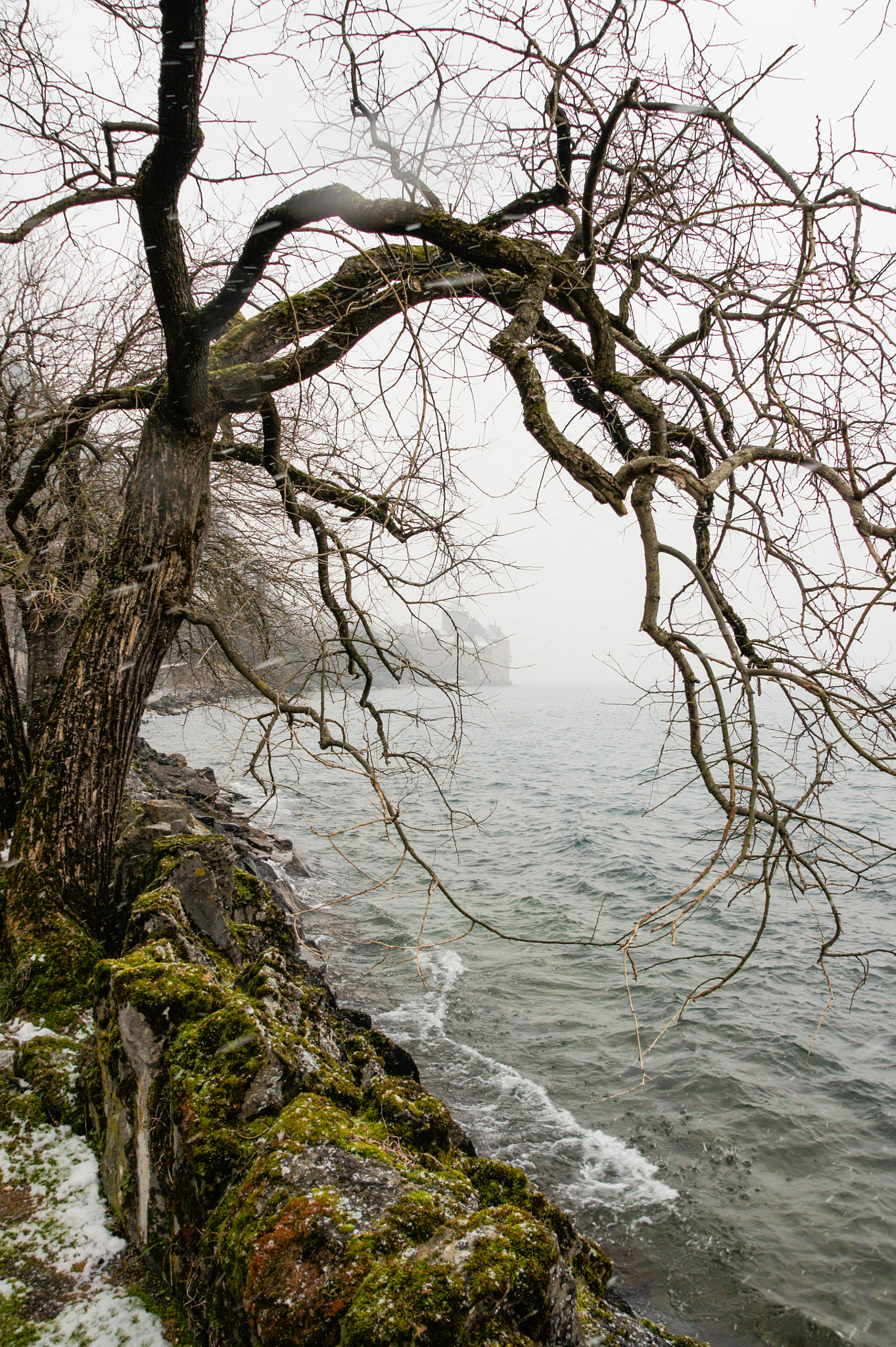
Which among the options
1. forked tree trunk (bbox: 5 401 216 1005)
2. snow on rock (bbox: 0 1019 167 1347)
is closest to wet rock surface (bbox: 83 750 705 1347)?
snow on rock (bbox: 0 1019 167 1347)

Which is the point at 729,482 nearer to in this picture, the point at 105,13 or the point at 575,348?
the point at 575,348

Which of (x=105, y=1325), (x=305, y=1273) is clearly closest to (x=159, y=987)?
(x=105, y=1325)

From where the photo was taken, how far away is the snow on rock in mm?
2574

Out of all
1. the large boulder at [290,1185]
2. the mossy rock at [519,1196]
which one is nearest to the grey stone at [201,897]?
the large boulder at [290,1185]

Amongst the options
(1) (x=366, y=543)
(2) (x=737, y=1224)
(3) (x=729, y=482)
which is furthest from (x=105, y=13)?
(2) (x=737, y=1224)

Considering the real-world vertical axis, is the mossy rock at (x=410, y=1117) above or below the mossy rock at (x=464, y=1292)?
below

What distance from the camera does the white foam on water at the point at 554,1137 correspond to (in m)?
6.89

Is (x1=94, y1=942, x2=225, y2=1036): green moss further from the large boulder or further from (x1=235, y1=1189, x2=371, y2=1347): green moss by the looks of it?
(x1=235, y1=1189, x2=371, y2=1347): green moss

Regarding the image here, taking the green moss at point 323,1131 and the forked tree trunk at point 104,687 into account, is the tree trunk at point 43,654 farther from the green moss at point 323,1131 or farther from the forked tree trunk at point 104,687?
the green moss at point 323,1131

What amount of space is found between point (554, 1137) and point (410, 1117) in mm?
5160

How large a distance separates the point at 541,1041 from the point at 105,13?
34.3ft

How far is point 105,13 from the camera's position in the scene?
366cm

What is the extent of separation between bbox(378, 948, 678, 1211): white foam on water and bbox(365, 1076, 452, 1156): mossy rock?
4262 millimetres

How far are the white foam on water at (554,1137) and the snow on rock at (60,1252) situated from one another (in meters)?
5.08
